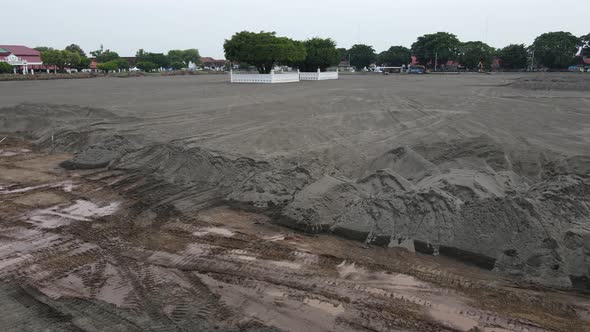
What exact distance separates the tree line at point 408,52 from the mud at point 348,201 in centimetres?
3312

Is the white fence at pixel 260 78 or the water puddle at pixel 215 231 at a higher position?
the white fence at pixel 260 78

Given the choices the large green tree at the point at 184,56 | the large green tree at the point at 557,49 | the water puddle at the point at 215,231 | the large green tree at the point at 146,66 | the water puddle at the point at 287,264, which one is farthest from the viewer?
the large green tree at the point at 184,56

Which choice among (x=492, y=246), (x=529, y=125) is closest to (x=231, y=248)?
(x=492, y=246)

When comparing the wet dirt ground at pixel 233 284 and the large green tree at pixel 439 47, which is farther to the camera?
the large green tree at pixel 439 47

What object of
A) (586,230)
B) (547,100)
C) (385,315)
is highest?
(547,100)

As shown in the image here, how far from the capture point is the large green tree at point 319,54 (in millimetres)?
57625

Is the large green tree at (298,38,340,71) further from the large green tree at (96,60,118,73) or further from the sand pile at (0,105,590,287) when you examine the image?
the large green tree at (96,60,118,73)

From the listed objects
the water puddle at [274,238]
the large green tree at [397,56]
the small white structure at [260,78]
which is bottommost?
the water puddle at [274,238]

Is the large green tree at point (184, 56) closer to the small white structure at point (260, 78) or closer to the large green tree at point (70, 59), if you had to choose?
the large green tree at point (70, 59)

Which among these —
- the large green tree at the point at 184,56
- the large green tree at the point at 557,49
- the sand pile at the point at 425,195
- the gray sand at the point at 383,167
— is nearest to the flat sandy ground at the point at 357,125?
the gray sand at the point at 383,167

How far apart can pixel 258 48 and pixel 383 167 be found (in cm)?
3896

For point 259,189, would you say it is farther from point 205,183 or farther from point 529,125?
point 529,125

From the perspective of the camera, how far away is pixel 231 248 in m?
6.55

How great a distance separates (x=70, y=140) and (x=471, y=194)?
13.1m
